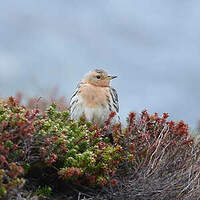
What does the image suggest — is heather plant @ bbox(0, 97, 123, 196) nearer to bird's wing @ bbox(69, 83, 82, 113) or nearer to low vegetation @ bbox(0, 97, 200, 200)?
low vegetation @ bbox(0, 97, 200, 200)

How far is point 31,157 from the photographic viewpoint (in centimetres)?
398

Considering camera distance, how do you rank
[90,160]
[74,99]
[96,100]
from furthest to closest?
1. [74,99]
2. [96,100]
3. [90,160]

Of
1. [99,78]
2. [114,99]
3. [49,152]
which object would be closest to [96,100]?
[114,99]

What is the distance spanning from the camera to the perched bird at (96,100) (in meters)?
6.09

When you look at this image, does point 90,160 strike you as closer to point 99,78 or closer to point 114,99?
point 114,99

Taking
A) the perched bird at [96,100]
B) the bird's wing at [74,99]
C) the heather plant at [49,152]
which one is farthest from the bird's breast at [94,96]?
the heather plant at [49,152]

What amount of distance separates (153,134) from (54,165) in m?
2.00

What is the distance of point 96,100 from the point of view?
6145 millimetres

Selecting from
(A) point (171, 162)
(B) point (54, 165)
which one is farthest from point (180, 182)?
(B) point (54, 165)

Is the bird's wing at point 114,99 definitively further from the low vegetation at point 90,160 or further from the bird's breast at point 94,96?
the low vegetation at point 90,160

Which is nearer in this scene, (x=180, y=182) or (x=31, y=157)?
(x=31, y=157)

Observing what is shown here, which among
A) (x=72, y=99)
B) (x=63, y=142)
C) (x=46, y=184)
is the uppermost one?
(x=72, y=99)

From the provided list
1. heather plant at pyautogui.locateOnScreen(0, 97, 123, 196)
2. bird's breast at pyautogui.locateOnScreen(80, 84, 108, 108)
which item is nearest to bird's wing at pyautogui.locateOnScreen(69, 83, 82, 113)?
bird's breast at pyautogui.locateOnScreen(80, 84, 108, 108)

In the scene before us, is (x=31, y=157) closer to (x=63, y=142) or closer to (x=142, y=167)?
(x=63, y=142)
